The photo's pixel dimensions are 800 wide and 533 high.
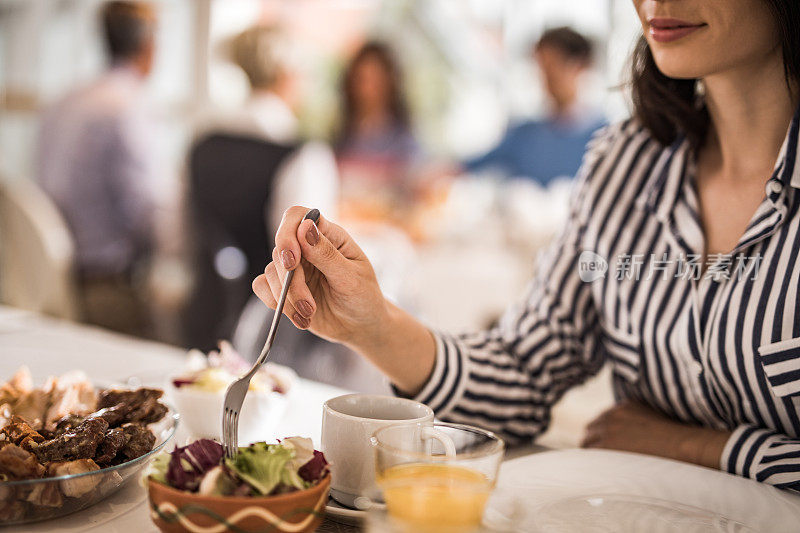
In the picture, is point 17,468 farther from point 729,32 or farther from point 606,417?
point 729,32

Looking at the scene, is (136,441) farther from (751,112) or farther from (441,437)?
(751,112)

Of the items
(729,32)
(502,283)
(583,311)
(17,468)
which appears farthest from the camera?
(502,283)

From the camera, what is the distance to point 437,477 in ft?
A: 1.65

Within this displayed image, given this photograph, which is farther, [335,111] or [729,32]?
[335,111]

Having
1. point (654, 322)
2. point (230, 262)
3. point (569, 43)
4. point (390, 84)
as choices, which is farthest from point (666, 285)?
point (390, 84)

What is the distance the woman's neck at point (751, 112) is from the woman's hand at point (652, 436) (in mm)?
337

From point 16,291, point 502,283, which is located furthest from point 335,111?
point 16,291

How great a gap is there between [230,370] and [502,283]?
2131mm

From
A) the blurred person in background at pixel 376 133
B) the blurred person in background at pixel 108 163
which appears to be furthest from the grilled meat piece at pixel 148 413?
the blurred person in background at pixel 376 133

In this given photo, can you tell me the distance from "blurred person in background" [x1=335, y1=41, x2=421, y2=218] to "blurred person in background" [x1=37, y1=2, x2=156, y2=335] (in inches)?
62.9

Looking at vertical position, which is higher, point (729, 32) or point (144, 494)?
point (729, 32)

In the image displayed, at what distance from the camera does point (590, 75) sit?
3.84m

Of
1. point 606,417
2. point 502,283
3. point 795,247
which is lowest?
point 502,283

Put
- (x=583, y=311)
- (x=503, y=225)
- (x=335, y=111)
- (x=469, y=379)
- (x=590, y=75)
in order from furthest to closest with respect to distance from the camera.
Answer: (x=335, y=111) → (x=590, y=75) → (x=503, y=225) → (x=583, y=311) → (x=469, y=379)
